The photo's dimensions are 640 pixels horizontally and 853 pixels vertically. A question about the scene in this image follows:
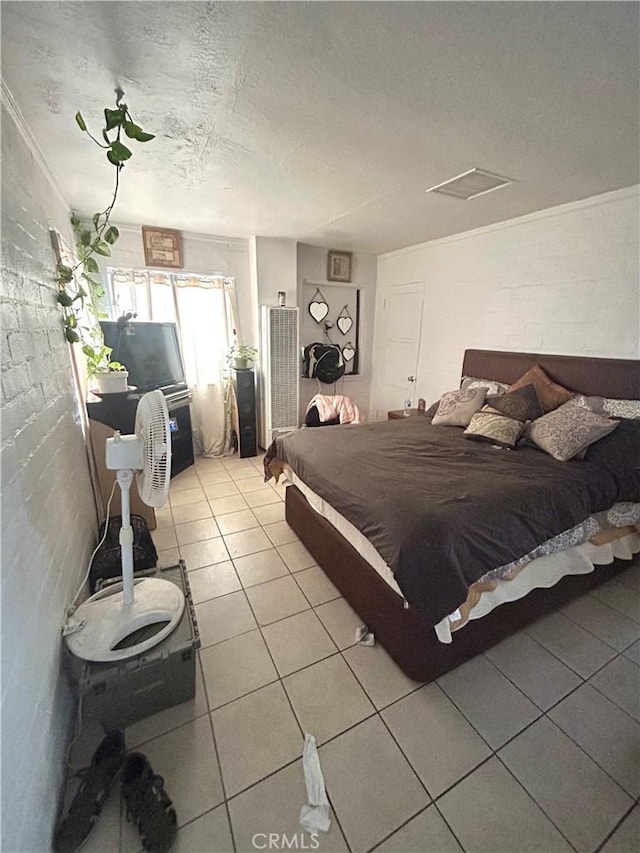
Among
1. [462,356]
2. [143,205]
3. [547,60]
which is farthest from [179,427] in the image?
[547,60]

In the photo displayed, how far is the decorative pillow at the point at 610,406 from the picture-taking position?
2.26 metres

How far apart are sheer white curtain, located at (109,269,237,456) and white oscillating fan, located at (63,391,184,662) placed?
267 centimetres

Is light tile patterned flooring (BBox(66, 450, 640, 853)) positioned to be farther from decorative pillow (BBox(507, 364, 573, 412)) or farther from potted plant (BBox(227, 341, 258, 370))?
potted plant (BBox(227, 341, 258, 370))

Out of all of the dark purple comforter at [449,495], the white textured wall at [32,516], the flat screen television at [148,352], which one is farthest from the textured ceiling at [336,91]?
the dark purple comforter at [449,495]

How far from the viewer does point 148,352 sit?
3350 mm

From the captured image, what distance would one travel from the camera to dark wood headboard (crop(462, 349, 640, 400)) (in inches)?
93.7

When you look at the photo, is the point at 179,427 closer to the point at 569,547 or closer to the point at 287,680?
the point at 287,680

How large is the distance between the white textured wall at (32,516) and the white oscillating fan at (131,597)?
0.10 m

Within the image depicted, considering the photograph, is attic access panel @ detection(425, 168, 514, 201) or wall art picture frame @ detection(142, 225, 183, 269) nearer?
attic access panel @ detection(425, 168, 514, 201)

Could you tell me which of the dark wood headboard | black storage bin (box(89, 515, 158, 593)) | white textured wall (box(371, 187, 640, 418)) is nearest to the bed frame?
the dark wood headboard

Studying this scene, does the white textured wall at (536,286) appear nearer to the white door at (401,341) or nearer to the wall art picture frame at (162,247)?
the white door at (401,341)

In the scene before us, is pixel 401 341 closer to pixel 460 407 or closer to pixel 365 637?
pixel 460 407

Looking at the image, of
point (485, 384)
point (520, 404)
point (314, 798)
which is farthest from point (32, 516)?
point (485, 384)

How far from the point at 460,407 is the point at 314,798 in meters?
2.58
